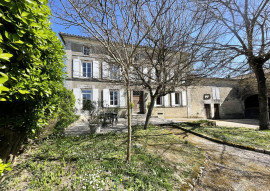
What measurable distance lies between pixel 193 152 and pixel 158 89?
2.73m

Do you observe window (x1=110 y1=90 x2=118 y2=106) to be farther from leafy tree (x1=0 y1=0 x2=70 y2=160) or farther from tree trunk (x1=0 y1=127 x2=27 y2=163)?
tree trunk (x1=0 y1=127 x2=27 y2=163)

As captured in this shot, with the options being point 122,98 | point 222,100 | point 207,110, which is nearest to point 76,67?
point 122,98

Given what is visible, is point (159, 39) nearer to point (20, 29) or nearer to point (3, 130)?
point (20, 29)

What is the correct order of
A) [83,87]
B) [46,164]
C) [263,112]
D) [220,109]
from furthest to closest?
[220,109] < [83,87] < [263,112] < [46,164]

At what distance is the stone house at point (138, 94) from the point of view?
1003 centimetres

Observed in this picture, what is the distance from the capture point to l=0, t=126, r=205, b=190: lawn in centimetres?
176

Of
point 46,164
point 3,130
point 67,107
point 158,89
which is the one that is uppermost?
point 158,89

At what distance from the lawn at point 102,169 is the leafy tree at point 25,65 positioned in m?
0.67

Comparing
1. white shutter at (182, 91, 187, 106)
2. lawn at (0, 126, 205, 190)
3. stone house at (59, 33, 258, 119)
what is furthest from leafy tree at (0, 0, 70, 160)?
white shutter at (182, 91, 187, 106)

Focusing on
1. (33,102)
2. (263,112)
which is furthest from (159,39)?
(263,112)

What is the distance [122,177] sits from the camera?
1939 millimetres

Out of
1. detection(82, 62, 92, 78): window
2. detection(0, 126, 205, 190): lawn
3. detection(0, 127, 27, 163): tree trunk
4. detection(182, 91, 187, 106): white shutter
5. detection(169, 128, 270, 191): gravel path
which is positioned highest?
detection(82, 62, 92, 78): window

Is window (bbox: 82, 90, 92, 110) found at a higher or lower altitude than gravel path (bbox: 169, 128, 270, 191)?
higher

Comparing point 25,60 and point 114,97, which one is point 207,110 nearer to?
point 114,97
